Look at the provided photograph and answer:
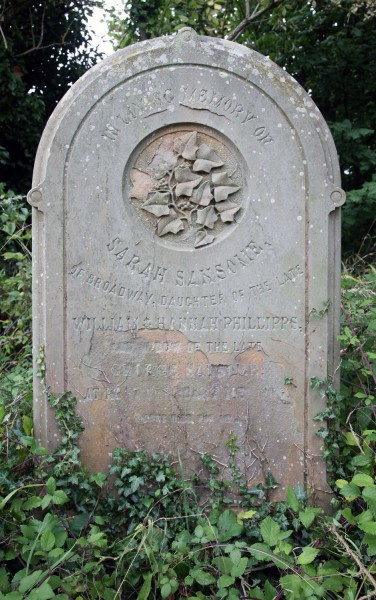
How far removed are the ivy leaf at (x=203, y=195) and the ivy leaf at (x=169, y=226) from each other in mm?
150

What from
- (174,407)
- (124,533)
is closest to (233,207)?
(174,407)

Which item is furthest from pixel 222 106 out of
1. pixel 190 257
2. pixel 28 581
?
pixel 28 581

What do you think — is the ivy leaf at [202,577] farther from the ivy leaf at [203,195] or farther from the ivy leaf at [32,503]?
the ivy leaf at [203,195]

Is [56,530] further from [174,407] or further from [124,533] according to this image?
[174,407]

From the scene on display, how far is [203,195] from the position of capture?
322 centimetres

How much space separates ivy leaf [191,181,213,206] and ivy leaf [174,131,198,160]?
0.51ft

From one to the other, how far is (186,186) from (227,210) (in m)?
0.25

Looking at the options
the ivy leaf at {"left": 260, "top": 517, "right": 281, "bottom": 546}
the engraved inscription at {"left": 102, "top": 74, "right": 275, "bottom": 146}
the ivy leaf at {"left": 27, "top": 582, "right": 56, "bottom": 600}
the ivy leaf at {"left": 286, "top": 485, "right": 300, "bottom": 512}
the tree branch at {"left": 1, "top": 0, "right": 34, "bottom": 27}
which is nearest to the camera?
the ivy leaf at {"left": 27, "top": 582, "right": 56, "bottom": 600}

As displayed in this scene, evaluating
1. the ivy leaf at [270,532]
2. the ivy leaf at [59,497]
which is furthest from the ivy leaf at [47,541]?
the ivy leaf at [270,532]

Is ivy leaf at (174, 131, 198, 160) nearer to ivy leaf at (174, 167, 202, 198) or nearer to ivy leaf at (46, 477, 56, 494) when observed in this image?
ivy leaf at (174, 167, 202, 198)

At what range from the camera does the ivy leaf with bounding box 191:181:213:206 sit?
321 cm

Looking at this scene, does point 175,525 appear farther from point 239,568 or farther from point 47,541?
point 47,541

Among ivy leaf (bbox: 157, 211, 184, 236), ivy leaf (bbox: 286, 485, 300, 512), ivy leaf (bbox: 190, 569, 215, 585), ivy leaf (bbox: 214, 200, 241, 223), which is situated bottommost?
ivy leaf (bbox: 190, 569, 215, 585)

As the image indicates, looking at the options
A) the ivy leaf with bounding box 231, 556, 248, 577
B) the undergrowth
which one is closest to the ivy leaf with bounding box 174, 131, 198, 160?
the undergrowth
